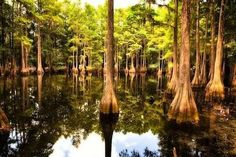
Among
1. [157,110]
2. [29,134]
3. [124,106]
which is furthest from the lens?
[124,106]

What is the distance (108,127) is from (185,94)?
12.5ft

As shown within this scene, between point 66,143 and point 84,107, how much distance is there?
26.6ft

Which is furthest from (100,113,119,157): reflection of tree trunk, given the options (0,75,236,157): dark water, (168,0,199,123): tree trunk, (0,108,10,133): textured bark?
(0,108,10,133): textured bark

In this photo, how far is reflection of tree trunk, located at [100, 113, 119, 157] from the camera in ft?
37.8

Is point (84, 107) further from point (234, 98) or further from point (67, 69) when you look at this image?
point (67, 69)

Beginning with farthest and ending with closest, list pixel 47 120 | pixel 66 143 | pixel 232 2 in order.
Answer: pixel 232 2, pixel 47 120, pixel 66 143

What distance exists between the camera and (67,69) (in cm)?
6181

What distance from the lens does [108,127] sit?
14.1m

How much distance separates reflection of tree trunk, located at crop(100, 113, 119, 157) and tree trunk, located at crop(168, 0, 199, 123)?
2759 millimetres

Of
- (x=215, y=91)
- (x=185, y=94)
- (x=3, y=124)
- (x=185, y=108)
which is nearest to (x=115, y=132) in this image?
(x=185, y=108)

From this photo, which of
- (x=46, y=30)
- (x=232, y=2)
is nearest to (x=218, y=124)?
(x=232, y=2)

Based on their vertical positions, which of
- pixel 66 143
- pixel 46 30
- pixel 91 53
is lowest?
pixel 66 143

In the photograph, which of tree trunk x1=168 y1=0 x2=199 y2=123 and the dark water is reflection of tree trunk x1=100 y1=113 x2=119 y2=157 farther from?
tree trunk x1=168 y1=0 x2=199 y2=123

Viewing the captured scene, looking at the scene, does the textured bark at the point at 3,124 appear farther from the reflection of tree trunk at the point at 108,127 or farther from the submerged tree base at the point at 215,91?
the submerged tree base at the point at 215,91
